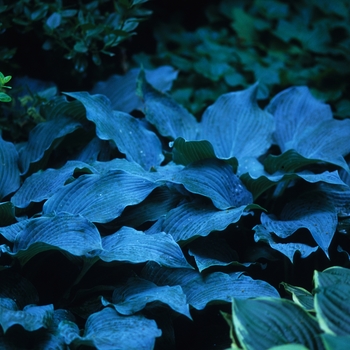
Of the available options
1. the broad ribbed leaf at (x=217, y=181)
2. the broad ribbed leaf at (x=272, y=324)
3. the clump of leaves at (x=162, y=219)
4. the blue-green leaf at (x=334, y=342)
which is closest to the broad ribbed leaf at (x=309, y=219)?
the clump of leaves at (x=162, y=219)

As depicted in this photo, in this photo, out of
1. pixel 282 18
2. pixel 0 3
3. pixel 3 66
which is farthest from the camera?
pixel 282 18

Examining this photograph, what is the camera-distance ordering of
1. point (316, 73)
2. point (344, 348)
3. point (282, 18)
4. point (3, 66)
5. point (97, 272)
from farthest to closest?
point (282, 18) < point (316, 73) < point (3, 66) < point (97, 272) < point (344, 348)

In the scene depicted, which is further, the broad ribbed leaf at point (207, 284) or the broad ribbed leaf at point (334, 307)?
the broad ribbed leaf at point (207, 284)

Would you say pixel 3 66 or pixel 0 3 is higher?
pixel 0 3

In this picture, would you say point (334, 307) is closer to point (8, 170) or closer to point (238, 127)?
point (238, 127)

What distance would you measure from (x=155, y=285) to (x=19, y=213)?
58cm

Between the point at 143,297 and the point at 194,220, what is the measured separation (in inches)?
13.4

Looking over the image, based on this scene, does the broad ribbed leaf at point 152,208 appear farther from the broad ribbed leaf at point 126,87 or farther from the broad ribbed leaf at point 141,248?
the broad ribbed leaf at point 126,87

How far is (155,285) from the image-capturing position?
1.44 meters

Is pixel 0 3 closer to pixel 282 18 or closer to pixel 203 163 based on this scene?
pixel 203 163

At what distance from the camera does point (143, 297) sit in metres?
1.36

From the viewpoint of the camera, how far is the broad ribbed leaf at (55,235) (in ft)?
4.44

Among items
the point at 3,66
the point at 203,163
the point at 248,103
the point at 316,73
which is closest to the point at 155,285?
the point at 203,163

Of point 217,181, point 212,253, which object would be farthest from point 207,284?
point 217,181
